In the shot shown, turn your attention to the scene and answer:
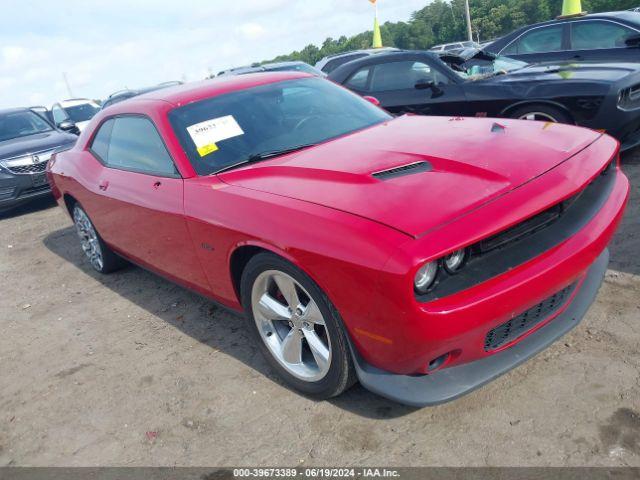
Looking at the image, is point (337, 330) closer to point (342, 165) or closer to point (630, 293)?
point (342, 165)

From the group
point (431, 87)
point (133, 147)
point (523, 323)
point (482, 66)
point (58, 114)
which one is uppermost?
point (58, 114)

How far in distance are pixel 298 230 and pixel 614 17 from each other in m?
6.88

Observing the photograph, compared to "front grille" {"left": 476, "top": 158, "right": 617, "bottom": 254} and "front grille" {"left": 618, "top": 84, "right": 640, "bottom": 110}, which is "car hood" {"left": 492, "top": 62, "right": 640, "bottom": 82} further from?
"front grille" {"left": 476, "top": 158, "right": 617, "bottom": 254}

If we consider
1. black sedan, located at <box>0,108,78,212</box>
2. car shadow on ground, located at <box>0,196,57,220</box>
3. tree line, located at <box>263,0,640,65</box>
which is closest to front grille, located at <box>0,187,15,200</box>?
black sedan, located at <box>0,108,78,212</box>

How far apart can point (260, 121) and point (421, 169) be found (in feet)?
4.20

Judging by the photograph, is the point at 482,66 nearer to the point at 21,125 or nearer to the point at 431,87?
the point at 431,87

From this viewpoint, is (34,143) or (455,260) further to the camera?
(34,143)

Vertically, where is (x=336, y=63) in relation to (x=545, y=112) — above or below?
above

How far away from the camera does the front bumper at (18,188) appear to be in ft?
25.7

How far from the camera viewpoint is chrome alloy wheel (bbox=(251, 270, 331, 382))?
256 centimetres

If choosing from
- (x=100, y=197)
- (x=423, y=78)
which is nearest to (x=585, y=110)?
(x=423, y=78)

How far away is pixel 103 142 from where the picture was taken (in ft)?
14.4

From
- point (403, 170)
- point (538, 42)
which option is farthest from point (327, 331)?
point (538, 42)

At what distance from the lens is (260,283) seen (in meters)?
2.75
